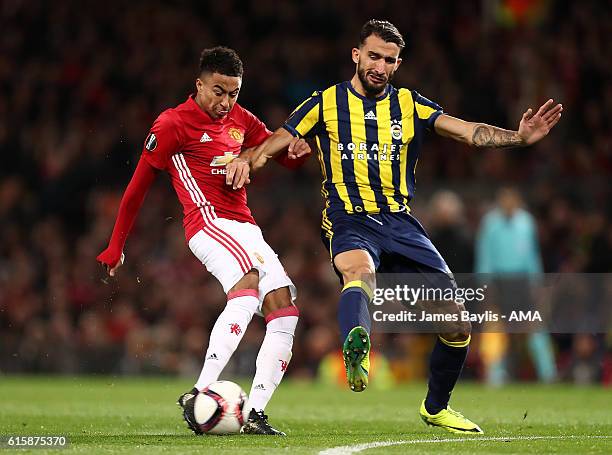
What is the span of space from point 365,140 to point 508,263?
6.15 metres

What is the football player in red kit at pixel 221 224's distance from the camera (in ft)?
22.3

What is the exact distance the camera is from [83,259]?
1540 cm

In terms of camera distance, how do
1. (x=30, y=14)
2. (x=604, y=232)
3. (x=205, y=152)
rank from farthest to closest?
(x=30, y=14)
(x=604, y=232)
(x=205, y=152)

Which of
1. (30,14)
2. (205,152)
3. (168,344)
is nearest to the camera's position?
(205,152)

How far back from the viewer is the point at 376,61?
693 centimetres

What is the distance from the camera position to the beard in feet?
23.0

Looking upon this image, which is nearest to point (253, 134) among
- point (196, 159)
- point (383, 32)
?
point (196, 159)

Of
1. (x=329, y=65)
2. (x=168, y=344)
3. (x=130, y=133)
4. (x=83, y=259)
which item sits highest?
(x=329, y=65)

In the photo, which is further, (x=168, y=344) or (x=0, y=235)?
(x=0, y=235)

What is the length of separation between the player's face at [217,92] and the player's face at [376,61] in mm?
720

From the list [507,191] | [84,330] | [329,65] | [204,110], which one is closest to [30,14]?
[329,65]

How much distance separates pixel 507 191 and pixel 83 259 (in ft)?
18.4

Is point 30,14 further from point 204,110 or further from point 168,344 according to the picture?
point 204,110

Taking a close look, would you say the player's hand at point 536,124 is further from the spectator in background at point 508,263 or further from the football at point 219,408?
the spectator in background at point 508,263
